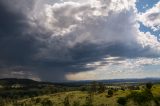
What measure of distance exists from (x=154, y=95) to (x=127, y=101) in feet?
54.6

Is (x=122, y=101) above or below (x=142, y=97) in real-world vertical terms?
below

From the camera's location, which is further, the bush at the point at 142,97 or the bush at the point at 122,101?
the bush at the point at 122,101

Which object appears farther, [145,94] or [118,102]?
[118,102]

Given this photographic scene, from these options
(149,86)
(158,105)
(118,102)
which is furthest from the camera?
(149,86)

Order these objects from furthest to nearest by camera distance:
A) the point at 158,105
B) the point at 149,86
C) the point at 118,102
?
the point at 149,86
the point at 118,102
the point at 158,105

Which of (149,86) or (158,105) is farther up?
(149,86)

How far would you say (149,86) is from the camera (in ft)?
650

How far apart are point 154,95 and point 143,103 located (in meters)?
12.9

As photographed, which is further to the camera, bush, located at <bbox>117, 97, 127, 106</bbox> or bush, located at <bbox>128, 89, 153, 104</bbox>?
bush, located at <bbox>117, 97, 127, 106</bbox>

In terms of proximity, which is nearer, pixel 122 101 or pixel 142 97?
pixel 142 97

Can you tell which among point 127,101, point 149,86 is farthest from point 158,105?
point 149,86

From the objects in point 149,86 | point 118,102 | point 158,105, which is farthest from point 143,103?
point 149,86

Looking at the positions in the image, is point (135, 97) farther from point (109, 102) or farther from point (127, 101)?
point (109, 102)

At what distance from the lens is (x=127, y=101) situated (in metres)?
172
